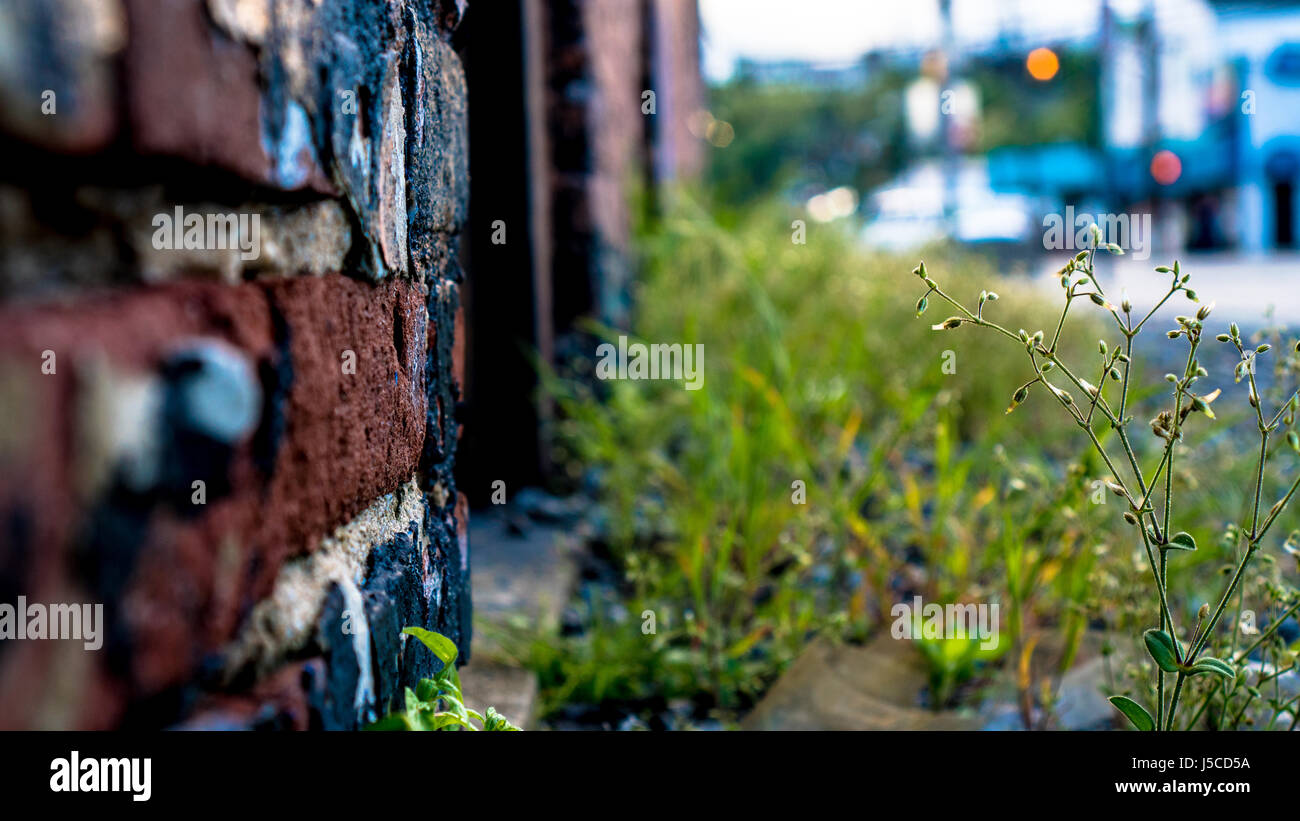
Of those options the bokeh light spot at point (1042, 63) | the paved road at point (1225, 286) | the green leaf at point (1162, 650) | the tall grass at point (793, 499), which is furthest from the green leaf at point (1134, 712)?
the bokeh light spot at point (1042, 63)

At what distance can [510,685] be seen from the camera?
181cm

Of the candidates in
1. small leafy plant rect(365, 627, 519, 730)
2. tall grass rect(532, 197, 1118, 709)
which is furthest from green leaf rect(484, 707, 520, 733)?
tall grass rect(532, 197, 1118, 709)

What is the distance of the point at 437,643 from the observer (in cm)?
94

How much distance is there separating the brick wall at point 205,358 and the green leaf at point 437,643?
0.09 ft

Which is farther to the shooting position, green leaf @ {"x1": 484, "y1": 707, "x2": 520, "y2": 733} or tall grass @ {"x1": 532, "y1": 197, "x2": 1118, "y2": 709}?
tall grass @ {"x1": 532, "y1": 197, "x2": 1118, "y2": 709}

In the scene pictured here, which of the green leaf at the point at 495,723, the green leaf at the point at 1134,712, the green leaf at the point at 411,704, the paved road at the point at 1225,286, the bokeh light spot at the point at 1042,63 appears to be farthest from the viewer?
the bokeh light spot at the point at 1042,63

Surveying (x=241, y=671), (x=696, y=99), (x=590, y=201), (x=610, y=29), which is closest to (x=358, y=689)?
(x=241, y=671)

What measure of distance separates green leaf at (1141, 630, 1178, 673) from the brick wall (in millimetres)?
770

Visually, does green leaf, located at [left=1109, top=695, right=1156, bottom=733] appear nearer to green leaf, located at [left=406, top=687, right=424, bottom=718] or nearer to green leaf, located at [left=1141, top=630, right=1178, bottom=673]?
green leaf, located at [left=1141, top=630, right=1178, bottom=673]

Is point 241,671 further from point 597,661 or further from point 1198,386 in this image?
point 1198,386

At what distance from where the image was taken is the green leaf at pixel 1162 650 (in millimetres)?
1067

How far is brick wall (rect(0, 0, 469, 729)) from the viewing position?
52 cm

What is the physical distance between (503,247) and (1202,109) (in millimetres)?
24638

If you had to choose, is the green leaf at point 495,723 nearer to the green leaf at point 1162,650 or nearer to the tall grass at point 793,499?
the green leaf at point 1162,650
